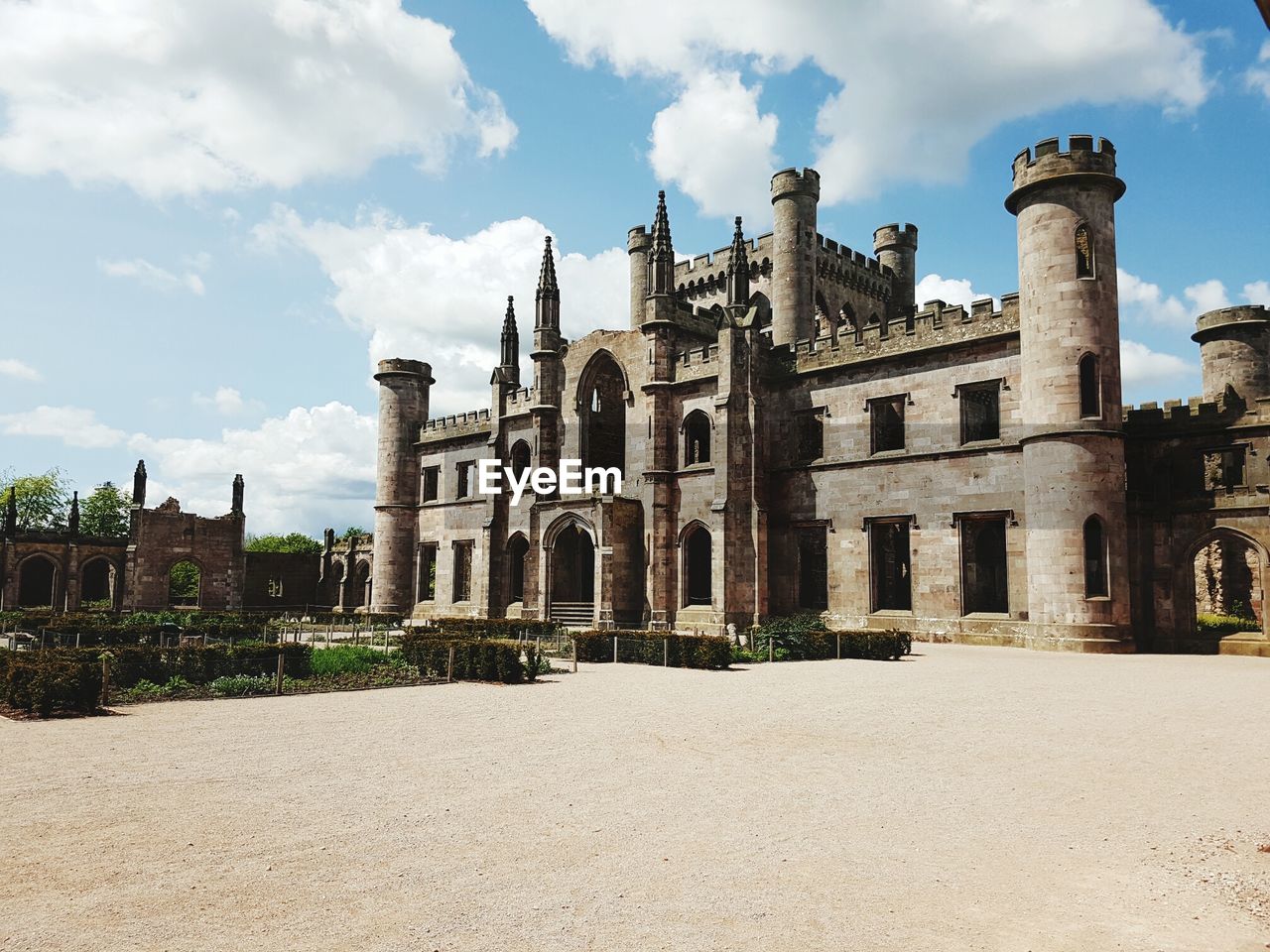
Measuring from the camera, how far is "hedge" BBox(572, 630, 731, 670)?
1998cm

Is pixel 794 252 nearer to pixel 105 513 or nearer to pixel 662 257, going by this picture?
pixel 662 257

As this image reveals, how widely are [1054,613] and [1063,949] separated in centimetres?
2094

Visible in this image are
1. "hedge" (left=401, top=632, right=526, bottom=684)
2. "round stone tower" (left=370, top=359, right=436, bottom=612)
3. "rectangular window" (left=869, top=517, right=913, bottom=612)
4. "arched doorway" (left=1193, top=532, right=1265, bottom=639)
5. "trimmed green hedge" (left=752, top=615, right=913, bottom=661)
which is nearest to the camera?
"hedge" (left=401, top=632, right=526, bottom=684)

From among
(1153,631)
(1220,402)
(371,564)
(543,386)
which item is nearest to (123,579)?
(371,564)

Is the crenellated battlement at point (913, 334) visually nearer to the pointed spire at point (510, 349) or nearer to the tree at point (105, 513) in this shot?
the pointed spire at point (510, 349)

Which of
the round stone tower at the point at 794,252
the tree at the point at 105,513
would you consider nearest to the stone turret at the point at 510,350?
the round stone tower at the point at 794,252

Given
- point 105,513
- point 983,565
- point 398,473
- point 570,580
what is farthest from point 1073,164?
point 105,513

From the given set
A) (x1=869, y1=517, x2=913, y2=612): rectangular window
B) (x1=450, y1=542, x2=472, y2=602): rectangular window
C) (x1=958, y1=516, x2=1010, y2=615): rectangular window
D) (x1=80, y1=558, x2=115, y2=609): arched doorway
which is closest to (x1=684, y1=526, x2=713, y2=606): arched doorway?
(x1=869, y1=517, x2=913, y2=612): rectangular window

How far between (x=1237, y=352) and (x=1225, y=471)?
7566 mm

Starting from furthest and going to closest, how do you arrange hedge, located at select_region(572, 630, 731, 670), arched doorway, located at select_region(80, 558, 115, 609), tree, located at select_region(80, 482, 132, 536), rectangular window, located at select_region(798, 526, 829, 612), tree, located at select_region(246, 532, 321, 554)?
tree, located at select_region(246, 532, 321, 554)
tree, located at select_region(80, 482, 132, 536)
arched doorway, located at select_region(80, 558, 115, 609)
rectangular window, located at select_region(798, 526, 829, 612)
hedge, located at select_region(572, 630, 731, 670)

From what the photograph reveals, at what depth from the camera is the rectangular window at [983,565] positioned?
26.8 m

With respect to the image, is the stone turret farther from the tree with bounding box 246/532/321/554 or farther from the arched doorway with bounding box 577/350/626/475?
the tree with bounding box 246/532/321/554

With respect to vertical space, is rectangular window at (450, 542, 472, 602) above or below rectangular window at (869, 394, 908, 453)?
below

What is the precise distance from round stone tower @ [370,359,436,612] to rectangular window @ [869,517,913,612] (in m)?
25.6
